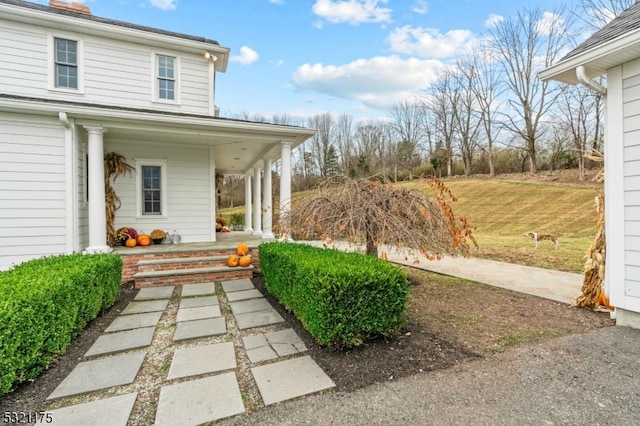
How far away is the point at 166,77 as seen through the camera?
332 inches

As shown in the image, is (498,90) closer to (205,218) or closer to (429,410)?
(205,218)

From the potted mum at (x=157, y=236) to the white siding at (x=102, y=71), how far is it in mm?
3494

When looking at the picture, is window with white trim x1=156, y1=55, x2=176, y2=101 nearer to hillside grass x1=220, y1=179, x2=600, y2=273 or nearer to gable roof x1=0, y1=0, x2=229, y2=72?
gable roof x1=0, y1=0, x2=229, y2=72

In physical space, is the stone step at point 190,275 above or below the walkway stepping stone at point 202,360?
above

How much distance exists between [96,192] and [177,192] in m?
2.24

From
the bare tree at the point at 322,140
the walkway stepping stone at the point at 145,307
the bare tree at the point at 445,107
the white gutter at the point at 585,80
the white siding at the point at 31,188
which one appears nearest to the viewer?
the white gutter at the point at 585,80

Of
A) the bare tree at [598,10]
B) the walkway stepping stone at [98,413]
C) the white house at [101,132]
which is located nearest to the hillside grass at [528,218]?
the walkway stepping stone at [98,413]

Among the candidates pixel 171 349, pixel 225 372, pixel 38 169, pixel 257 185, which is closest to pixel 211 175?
pixel 257 185

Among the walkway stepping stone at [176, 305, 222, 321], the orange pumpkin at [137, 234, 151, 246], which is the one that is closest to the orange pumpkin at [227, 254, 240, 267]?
the walkway stepping stone at [176, 305, 222, 321]

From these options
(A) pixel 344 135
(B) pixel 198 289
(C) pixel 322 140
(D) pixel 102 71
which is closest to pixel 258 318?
(B) pixel 198 289

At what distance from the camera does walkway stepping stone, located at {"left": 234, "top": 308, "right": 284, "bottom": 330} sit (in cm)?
385

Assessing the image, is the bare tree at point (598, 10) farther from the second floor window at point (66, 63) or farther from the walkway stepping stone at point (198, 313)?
the walkway stepping stone at point (198, 313)

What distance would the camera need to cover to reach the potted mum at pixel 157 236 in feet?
24.8

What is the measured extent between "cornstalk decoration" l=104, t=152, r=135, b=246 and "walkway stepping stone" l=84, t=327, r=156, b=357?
4.46 m
